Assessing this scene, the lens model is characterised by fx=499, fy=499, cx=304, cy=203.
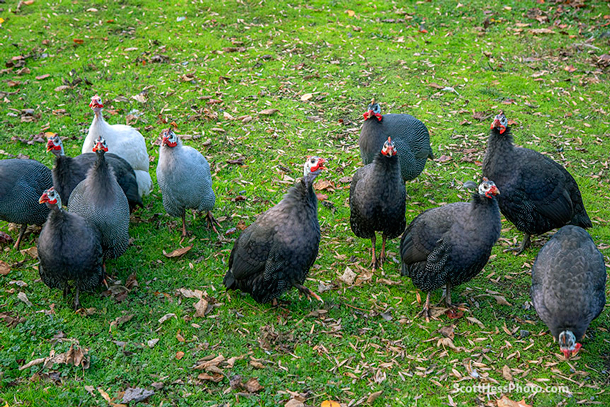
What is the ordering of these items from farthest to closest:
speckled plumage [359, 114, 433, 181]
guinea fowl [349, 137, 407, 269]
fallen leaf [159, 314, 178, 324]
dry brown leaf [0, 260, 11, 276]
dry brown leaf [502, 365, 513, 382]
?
1. speckled plumage [359, 114, 433, 181]
2. dry brown leaf [0, 260, 11, 276]
3. guinea fowl [349, 137, 407, 269]
4. fallen leaf [159, 314, 178, 324]
5. dry brown leaf [502, 365, 513, 382]

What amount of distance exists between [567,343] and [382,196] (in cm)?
220

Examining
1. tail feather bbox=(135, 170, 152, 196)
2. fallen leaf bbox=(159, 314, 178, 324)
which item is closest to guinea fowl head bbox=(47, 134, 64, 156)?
tail feather bbox=(135, 170, 152, 196)

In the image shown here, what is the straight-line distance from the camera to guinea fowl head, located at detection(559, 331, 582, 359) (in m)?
4.45

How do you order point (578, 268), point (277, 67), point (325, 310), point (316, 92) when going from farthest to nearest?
point (277, 67) → point (316, 92) → point (325, 310) → point (578, 268)

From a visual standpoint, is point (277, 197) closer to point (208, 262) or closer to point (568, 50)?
point (208, 262)

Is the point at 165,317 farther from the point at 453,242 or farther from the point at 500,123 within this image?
the point at 500,123

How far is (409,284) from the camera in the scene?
5621 mm

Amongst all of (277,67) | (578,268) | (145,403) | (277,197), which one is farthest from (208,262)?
(277,67)

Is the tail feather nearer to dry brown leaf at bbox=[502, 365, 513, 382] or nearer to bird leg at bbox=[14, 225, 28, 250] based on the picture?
bird leg at bbox=[14, 225, 28, 250]

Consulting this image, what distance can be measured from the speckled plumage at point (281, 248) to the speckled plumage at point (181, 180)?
1.12m

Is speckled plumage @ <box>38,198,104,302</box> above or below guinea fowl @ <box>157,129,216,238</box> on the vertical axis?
below

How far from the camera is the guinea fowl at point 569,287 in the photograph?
178 inches

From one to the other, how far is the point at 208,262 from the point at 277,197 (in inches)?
57.4

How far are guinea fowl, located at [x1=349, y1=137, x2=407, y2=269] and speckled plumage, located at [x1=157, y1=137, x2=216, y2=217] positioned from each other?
183cm
